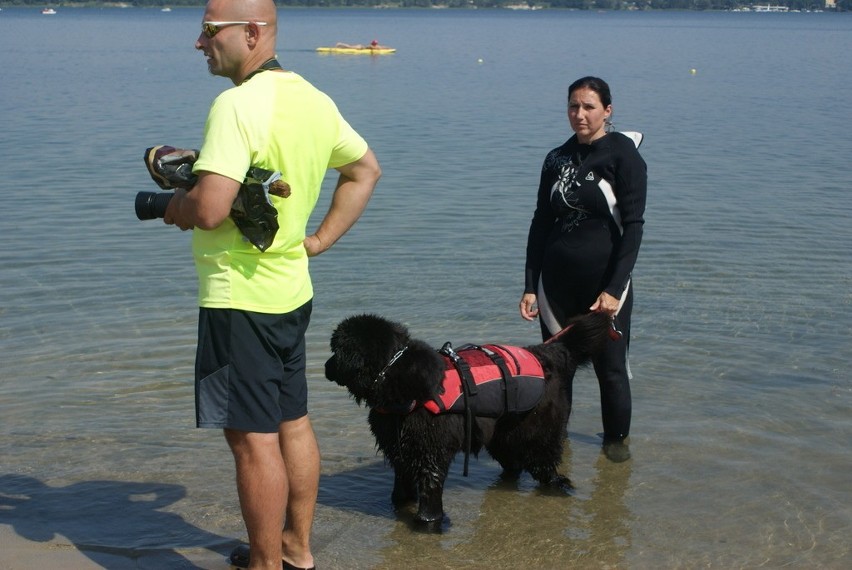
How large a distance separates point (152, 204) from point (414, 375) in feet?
4.24

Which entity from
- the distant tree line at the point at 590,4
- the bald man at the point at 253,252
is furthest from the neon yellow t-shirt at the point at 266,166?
the distant tree line at the point at 590,4

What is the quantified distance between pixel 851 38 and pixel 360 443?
81.0 m

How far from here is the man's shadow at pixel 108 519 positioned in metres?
4.21

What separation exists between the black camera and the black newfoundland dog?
1.02 metres

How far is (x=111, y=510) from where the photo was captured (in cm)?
466

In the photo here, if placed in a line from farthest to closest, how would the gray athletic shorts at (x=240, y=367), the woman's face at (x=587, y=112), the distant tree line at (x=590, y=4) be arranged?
the distant tree line at (x=590, y=4), the woman's face at (x=587, y=112), the gray athletic shorts at (x=240, y=367)

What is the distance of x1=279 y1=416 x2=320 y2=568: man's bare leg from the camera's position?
378 cm

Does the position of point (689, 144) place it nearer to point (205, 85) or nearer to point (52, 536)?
point (52, 536)

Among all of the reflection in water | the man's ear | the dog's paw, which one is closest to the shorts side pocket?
the man's ear

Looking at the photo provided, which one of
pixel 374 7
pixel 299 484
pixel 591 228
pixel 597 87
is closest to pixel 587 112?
pixel 597 87

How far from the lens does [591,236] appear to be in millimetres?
5027

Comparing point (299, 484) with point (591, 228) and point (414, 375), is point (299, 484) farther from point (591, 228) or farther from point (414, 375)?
point (591, 228)

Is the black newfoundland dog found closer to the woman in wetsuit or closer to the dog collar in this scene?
the dog collar

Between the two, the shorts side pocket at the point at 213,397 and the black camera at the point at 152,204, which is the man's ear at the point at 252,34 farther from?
the shorts side pocket at the point at 213,397
